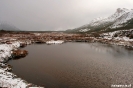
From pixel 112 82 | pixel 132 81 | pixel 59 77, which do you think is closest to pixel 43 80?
pixel 59 77

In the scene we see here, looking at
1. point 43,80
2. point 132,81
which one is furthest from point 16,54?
point 132,81

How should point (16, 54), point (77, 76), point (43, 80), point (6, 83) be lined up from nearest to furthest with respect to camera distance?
1. point (6, 83)
2. point (43, 80)
3. point (77, 76)
4. point (16, 54)

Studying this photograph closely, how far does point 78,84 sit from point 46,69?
14.2 metres

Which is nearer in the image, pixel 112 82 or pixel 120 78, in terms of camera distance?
pixel 112 82

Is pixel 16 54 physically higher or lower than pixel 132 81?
higher

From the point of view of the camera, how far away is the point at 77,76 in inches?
1344

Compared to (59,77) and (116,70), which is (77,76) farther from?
(116,70)

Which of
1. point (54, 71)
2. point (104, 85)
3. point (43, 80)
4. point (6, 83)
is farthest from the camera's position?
point (54, 71)

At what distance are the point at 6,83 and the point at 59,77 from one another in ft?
42.8

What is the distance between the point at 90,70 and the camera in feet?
128

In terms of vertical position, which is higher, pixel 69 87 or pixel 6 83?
pixel 6 83

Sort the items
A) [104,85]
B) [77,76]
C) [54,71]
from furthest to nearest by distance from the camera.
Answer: [54,71] → [77,76] → [104,85]

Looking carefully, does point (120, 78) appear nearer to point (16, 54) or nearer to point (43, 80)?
point (43, 80)

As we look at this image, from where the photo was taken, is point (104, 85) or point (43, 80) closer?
point (104, 85)
